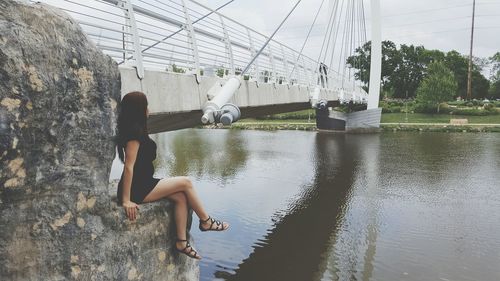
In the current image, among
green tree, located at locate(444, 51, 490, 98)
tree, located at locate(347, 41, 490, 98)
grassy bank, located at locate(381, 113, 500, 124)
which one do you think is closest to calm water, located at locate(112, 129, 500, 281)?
grassy bank, located at locate(381, 113, 500, 124)

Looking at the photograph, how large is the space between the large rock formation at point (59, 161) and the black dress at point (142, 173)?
12 cm

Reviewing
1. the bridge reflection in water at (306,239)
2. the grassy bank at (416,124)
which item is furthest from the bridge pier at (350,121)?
the bridge reflection in water at (306,239)

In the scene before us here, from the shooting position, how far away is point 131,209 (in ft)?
13.2

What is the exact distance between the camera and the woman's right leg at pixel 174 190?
4.16 meters

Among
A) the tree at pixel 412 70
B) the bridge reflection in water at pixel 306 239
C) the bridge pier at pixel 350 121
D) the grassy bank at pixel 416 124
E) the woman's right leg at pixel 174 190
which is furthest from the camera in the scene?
the tree at pixel 412 70

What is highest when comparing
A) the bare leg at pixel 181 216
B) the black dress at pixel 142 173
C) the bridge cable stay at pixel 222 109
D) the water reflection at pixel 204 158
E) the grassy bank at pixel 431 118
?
the bridge cable stay at pixel 222 109

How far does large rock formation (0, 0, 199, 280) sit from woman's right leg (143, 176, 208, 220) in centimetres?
13

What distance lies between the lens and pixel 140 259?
4.18m

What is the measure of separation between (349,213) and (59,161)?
939cm

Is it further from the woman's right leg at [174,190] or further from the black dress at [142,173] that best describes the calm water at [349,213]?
the black dress at [142,173]

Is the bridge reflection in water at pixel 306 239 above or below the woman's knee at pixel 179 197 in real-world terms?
below

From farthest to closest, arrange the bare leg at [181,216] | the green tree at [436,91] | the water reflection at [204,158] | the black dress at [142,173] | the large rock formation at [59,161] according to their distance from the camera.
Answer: the green tree at [436,91] < the water reflection at [204,158] < the bare leg at [181,216] < the black dress at [142,173] < the large rock formation at [59,161]

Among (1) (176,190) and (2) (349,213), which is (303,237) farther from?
(1) (176,190)

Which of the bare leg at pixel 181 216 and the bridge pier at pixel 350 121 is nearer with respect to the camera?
the bare leg at pixel 181 216
